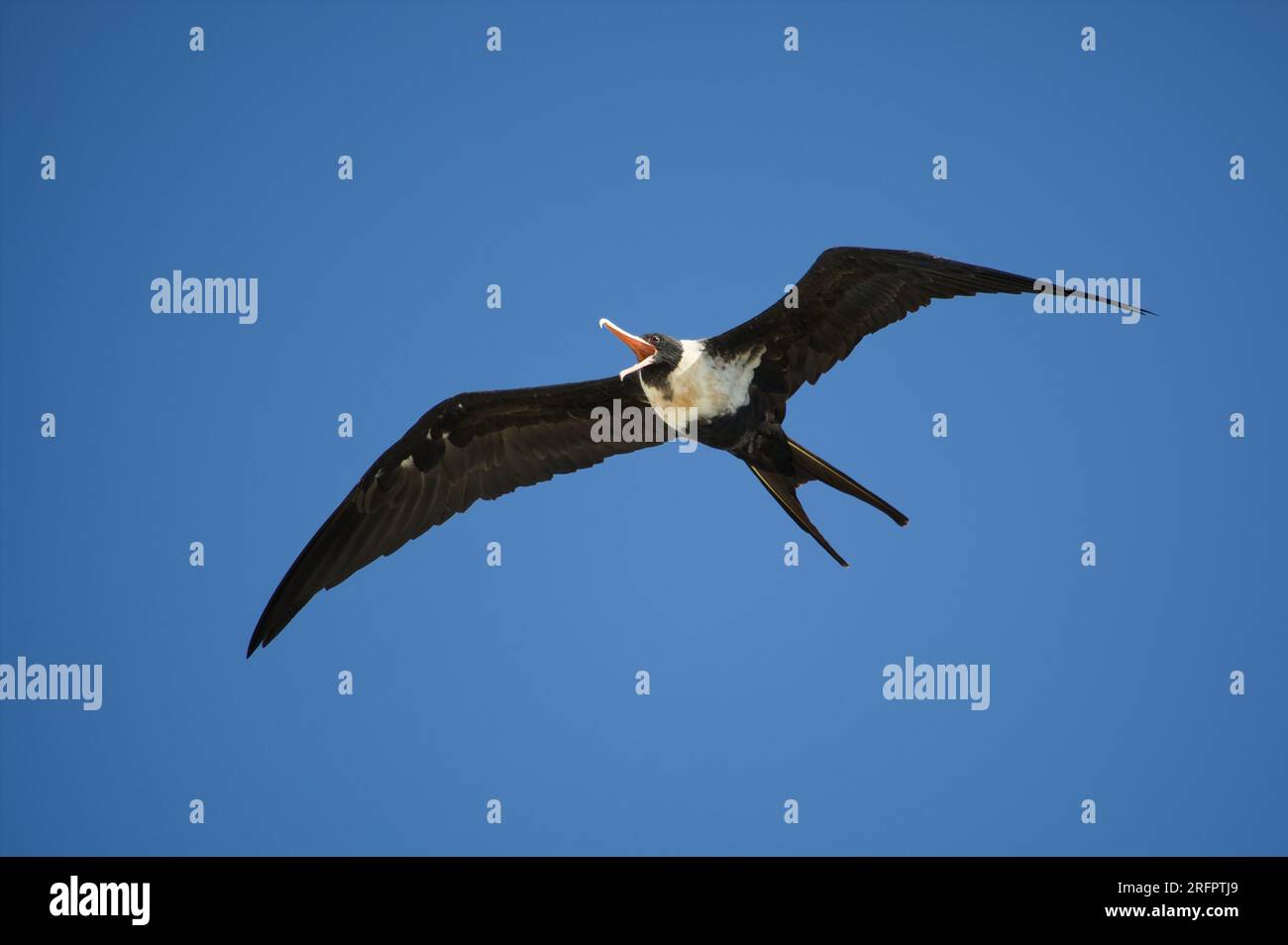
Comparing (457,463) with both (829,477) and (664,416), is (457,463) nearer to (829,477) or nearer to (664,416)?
→ (664,416)

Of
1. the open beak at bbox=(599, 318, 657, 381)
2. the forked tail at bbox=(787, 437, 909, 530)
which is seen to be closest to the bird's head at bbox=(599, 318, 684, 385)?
the open beak at bbox=(599, 318, 657, 381)

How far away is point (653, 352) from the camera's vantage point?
25.9ft

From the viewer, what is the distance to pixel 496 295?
36.8 ft

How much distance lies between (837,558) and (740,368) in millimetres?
1142

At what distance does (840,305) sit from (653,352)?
99cm

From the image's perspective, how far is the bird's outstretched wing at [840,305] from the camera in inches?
296

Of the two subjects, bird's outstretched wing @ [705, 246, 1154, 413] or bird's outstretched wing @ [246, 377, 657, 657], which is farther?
bird's outstretched wing @ [246, 377, 657, 657]

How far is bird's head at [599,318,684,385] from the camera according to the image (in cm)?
788

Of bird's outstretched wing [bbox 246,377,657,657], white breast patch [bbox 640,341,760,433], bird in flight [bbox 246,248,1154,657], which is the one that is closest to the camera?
bird in flight [bbox 246,248,1154,657]

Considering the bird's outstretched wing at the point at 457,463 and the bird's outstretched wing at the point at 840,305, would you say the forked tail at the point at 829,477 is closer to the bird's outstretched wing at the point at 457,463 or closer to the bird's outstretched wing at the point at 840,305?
the bird's outstretched wing at the point at 840,305

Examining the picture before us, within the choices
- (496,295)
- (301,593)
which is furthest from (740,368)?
(496,295)

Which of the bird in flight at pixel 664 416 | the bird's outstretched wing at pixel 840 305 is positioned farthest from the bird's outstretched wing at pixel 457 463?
the bird's outstretched wing at pixel 840 305

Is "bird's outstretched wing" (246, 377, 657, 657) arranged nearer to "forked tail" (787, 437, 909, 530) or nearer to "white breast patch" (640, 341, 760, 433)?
"white breast patch" (640, 341, 760, 433)
